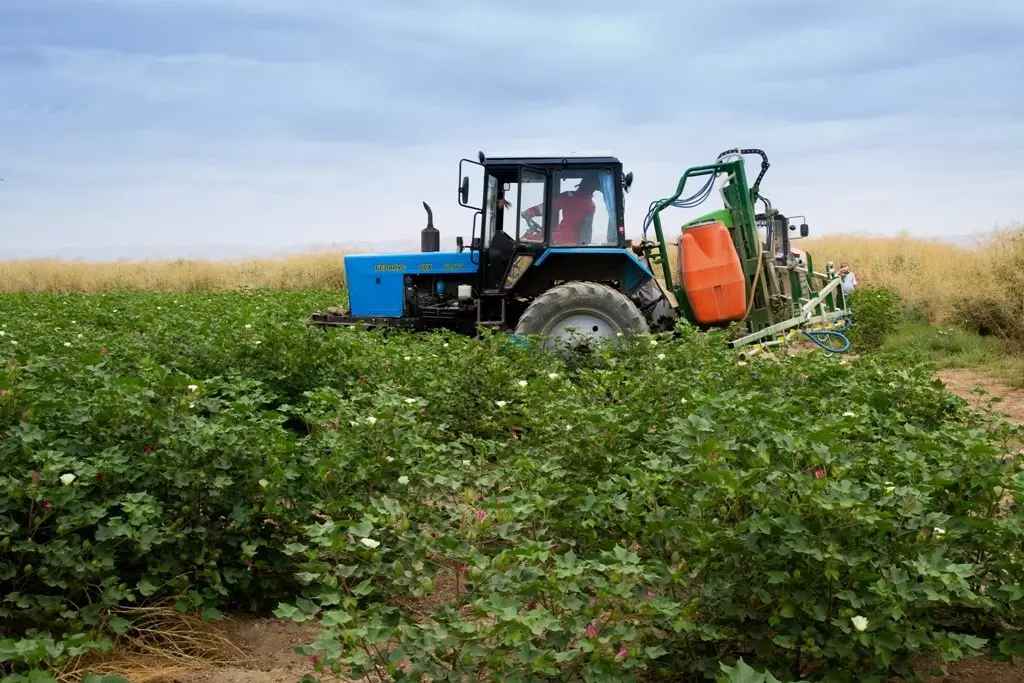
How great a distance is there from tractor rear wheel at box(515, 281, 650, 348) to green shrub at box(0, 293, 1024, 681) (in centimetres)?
333

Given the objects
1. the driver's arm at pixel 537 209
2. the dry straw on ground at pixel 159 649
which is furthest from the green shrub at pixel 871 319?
the dry straw on ground at pixel 159 649

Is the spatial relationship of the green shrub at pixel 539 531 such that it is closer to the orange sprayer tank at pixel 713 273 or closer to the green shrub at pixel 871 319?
the orange sprayer tank at pixel 713 273

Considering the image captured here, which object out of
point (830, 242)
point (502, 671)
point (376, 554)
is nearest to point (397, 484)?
point (376, 554)

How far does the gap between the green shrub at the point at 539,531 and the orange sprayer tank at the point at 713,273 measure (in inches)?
154

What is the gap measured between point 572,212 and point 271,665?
6.44 metres

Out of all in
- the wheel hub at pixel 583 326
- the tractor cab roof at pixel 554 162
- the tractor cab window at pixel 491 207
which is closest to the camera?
the wheel hub at pixel 583 326

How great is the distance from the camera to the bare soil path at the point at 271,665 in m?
3.38

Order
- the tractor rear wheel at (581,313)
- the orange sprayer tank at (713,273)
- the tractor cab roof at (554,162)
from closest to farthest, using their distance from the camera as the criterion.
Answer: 1. the tractor rear wheel at (581,313)
2. the tractor cab roof at (554,162)
3. the orange sprayer tank at (713,273)

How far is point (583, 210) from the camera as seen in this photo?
9273mm

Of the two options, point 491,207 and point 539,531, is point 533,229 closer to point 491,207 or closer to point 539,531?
point 491,207

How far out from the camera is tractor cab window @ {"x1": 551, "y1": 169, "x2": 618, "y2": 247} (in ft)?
30.2

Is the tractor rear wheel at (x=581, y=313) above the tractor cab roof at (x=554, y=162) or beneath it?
beneath

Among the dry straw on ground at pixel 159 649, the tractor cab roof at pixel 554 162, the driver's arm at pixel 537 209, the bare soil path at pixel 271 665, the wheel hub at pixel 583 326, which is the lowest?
the bare soil path at pixel 271 665

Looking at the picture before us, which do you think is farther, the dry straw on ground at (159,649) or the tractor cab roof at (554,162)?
the tractor cab roof at (554,162)
